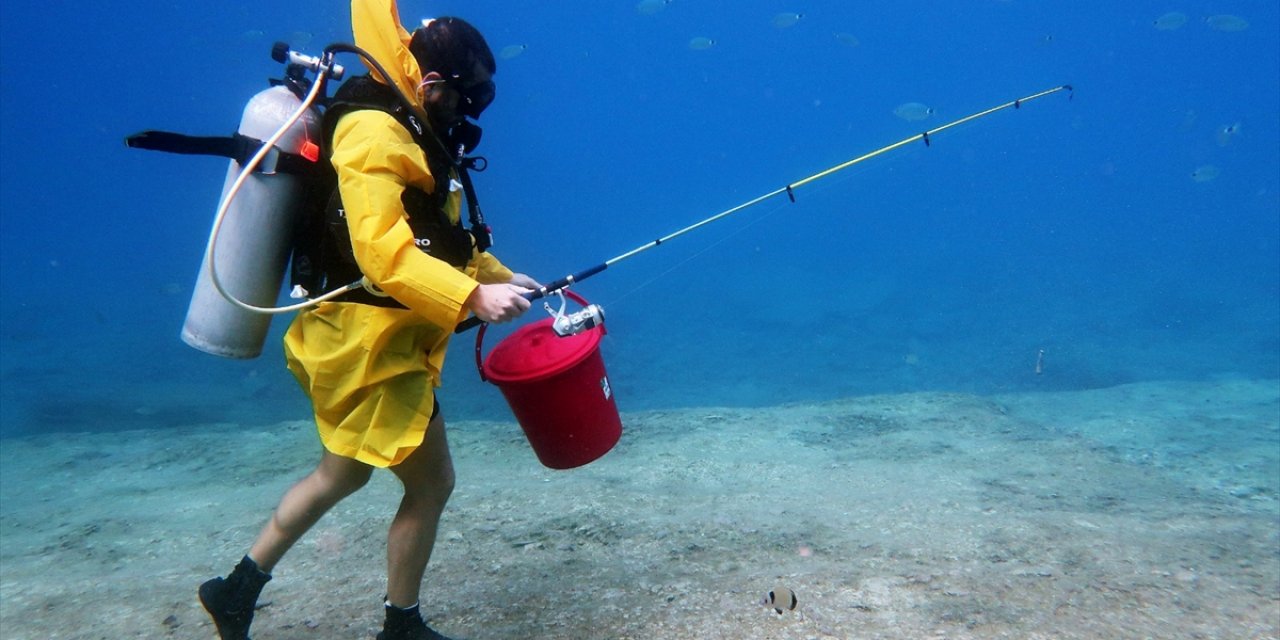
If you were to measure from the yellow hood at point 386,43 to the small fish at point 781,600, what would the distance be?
231cm

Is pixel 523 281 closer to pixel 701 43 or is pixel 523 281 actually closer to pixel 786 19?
pixel 701 43

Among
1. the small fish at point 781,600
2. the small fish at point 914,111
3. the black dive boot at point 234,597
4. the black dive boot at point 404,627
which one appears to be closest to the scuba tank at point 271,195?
the black dive boot at point 234,597

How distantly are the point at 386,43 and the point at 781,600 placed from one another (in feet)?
8.51

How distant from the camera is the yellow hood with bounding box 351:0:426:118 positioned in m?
2.41

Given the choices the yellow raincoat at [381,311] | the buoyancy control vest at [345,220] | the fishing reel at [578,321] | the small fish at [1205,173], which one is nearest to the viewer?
the yellow raincoat at [381,311]

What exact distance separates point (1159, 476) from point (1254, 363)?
13597mm

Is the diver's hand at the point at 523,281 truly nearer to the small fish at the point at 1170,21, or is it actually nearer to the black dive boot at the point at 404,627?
the black dive boot at the point at 404,627

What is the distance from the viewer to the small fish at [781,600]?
291 cm

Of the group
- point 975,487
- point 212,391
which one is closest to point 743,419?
point 975,487

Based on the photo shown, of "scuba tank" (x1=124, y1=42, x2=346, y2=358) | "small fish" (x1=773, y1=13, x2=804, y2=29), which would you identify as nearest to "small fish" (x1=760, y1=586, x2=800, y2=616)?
"scuba tank" (x1=124, y1=42, x2=346, y2=358)

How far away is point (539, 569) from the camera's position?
12.2 ft

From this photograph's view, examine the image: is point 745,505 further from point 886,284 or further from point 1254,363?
point 886,284

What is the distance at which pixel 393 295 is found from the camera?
215 cm

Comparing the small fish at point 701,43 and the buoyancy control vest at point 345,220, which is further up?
the small fish at point 701,43
